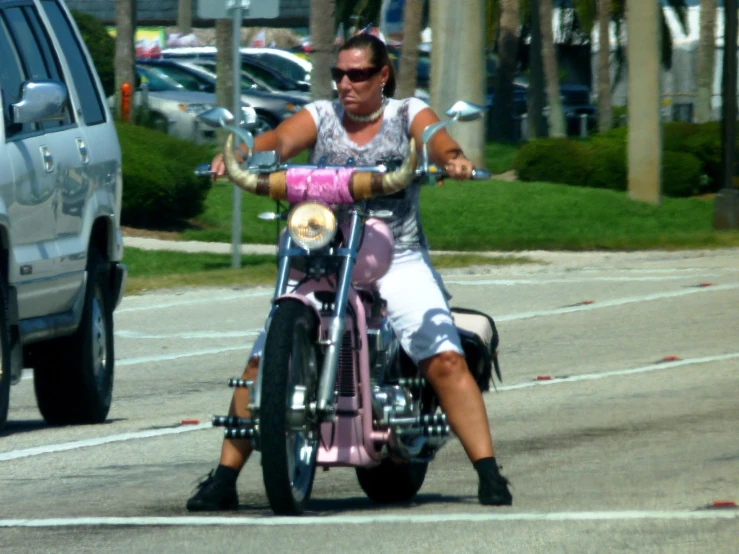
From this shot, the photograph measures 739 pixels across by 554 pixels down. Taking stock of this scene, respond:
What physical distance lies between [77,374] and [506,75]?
31428 mm

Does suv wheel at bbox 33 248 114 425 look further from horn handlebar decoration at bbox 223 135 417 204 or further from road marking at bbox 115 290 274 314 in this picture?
road marking at bbox 115 290 274 314

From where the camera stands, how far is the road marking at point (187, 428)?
313 inches

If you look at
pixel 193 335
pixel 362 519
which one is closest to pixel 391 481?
pixel 362 519

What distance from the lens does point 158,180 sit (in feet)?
67.7

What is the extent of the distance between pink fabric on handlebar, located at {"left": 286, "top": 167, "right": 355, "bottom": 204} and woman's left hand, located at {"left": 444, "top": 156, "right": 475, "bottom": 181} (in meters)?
0.35

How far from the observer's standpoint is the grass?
52.6 feet

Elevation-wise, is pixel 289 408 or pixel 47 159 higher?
pixel 47 159

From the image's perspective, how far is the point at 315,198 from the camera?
600 cm

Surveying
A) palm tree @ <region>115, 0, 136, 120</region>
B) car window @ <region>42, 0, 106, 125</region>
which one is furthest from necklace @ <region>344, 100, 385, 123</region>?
palm tree @ <region>115, 0, 136, 120</region>

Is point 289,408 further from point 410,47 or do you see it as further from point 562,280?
point 410,47

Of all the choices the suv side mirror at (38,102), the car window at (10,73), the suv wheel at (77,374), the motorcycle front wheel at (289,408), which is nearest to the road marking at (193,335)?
the suv wheel at (77,374)

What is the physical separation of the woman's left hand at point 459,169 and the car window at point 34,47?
10.3 feet

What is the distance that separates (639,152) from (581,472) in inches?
727

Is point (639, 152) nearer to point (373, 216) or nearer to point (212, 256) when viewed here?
point (212, 256)
